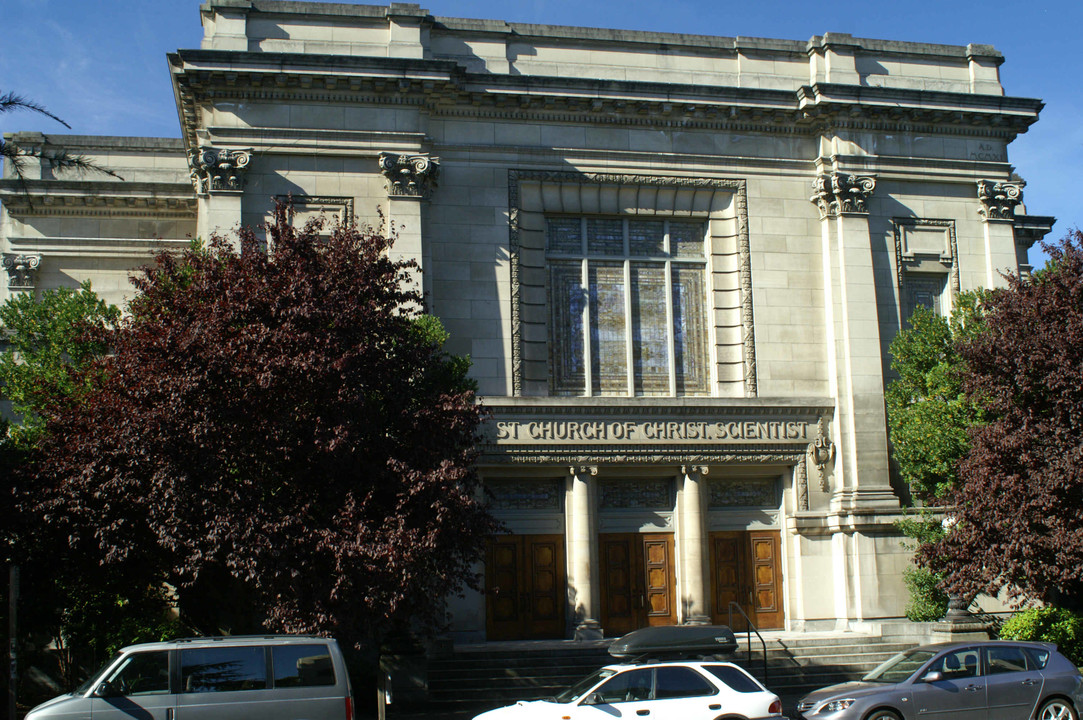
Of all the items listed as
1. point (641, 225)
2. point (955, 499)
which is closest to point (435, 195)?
point (641, 225)

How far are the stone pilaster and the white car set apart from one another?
748 inches

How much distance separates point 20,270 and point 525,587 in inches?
608

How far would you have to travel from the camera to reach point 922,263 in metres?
27.5

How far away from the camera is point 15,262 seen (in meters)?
27.0

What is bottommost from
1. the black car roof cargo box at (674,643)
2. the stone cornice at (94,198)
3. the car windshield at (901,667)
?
the car windshield at (901,667)

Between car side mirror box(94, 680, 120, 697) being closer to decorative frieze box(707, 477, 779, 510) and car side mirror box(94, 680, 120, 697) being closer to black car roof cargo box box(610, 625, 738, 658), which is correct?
black car roof cargo box box(610, 625, 738, 658)

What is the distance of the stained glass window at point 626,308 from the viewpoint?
1022 inches

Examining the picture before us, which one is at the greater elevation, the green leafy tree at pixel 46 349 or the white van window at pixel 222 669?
the green leafy tree at pixel 46 349

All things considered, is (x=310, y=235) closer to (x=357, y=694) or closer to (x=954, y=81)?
(x=357, y=694)

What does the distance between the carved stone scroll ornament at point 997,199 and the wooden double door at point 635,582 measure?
40.5 ft

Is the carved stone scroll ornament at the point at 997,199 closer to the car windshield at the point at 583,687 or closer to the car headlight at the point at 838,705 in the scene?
the car headlight at the point at 838,705

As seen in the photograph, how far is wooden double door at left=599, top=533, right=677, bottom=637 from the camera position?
82.1ft

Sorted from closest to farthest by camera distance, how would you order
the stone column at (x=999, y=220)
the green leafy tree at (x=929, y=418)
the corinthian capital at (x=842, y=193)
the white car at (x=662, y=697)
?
the white car at (x=662, y=697), the green leafy tree at (x=929, y=418), the corinthian capital at (x=842, y=193), the stone column at (x=999, y=220)

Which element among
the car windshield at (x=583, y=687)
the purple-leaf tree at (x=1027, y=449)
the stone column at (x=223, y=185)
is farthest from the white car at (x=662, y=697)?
the stone column at (x=223, y=185)
